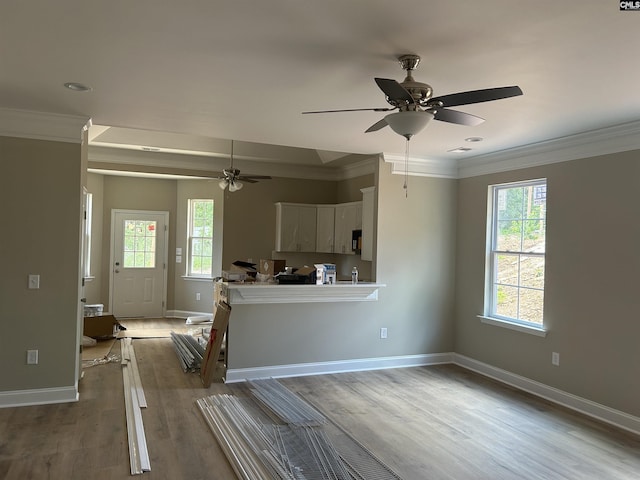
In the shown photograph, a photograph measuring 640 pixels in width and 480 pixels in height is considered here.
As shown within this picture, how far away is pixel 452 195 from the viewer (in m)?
6.24

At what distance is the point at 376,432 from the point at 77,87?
3512 millimetres

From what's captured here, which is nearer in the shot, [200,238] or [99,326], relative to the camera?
[99,326]

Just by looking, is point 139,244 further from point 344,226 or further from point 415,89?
point 415,89

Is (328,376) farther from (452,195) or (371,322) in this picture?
(452,195)

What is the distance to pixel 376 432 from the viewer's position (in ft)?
12.7

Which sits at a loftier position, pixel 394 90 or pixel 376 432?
pixel 394 90

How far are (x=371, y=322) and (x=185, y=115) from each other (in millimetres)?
3257

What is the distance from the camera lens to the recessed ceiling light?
3371 millimetres

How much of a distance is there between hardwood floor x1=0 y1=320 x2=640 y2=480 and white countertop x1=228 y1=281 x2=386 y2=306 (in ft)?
2.97

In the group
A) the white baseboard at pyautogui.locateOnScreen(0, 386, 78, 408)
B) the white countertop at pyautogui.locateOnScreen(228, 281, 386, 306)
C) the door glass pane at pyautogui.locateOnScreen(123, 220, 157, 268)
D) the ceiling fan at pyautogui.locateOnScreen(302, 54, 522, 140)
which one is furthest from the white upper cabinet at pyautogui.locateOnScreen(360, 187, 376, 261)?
the door glass pane at pyautogui.locateOnScreen(123, 220, 157, 268)

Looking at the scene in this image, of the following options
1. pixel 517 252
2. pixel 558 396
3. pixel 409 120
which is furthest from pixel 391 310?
pixel 409 120

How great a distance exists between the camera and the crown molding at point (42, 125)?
4.11 metres

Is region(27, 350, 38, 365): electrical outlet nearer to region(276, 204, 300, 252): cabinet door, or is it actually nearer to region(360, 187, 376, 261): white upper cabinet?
region(360, 187, 376, 261): white upper cabinet

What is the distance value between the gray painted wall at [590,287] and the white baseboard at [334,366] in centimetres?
100
